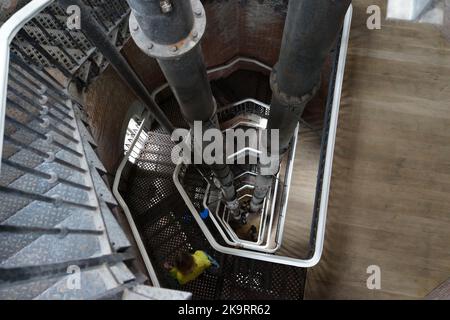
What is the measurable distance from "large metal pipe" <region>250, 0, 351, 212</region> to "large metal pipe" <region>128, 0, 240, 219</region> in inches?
24.4

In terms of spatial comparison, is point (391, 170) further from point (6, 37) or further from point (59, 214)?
point (6, 37)

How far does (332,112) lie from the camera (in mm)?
3914

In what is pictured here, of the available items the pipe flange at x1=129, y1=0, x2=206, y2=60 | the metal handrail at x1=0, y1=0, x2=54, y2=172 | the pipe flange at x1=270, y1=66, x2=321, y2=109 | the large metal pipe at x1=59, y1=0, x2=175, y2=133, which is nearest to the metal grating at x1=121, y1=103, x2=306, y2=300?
the pipe flange at x1=270, y1=66, x2=321, y2=109

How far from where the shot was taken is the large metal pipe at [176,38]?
6.12 feet

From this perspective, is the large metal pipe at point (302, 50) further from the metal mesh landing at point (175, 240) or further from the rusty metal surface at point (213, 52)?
the rusty metal surface at point (213, 52)

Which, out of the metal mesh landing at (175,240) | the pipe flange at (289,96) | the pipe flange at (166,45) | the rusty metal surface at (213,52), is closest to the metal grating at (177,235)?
the metal mesh landing at (175,240)

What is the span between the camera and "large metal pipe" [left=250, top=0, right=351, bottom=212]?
1848 millimetres

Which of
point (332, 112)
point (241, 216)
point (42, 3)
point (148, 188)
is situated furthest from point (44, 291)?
point (241, 216)

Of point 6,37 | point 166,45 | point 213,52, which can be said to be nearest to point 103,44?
point 6,37

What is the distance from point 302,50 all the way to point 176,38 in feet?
2.74

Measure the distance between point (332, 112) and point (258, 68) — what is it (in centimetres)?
402

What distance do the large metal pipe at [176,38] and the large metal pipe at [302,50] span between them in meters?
0.62

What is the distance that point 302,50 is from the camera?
2199mm
